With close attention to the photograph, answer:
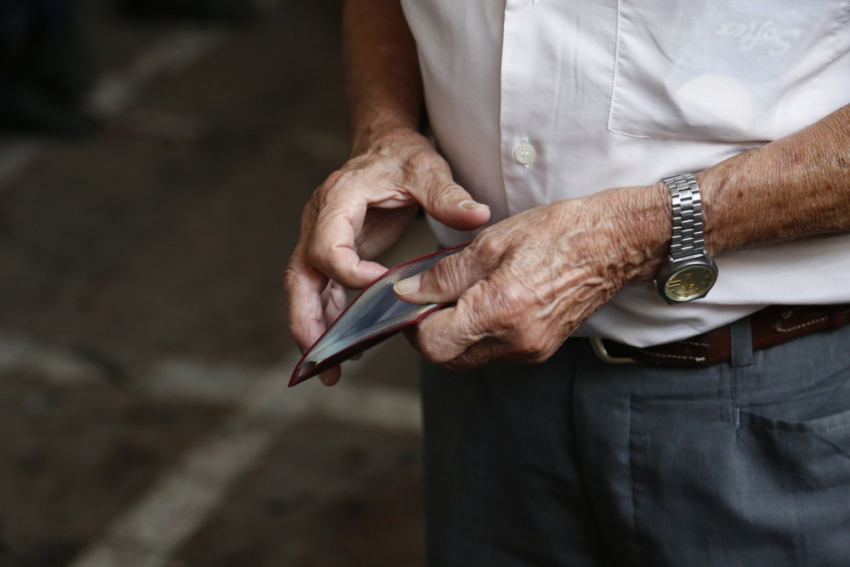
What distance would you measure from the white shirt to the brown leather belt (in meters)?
0.02

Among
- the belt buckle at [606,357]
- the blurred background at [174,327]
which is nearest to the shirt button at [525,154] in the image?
the belt buckle at [606,357]

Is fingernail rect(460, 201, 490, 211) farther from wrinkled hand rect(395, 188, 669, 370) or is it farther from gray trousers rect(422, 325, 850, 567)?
gray trousers rect(422, 325, 850, 567)

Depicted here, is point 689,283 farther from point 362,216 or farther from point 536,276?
point 362,216

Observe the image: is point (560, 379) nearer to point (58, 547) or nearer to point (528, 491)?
point (528, 491)

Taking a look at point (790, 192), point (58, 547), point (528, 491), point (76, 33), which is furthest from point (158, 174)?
point (790, 192)

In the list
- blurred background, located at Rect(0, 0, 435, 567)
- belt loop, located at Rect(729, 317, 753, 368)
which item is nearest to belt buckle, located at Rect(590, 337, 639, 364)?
belt loop, located at Rect(729, 317, 753, 368)

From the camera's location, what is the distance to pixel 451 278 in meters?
0.95

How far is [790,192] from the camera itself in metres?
0.88

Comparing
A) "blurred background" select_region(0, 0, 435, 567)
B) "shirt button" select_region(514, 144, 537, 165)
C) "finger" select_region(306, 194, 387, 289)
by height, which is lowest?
"blurred background" select_region(0, 0, 435, 567)

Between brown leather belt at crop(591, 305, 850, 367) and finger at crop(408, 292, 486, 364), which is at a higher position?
finger at crop(408, 292, 486, 364)

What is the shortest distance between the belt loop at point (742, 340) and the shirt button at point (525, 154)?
280 mm

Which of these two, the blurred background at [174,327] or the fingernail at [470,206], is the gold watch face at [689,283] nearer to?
the fingernail at [470,206]

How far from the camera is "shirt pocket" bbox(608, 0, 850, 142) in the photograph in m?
0.86

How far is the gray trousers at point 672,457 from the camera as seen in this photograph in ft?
3.24
